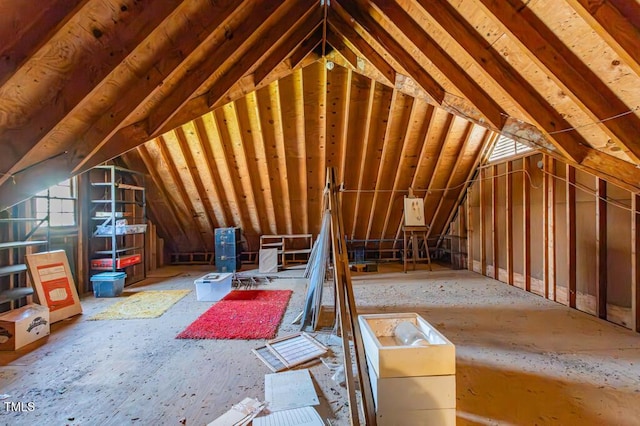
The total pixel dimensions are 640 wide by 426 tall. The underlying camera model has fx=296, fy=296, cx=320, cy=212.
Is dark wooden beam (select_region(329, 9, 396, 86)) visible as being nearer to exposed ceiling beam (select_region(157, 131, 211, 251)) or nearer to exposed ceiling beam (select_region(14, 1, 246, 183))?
exposed ceiling beam (select_region(14, 1, 246, 183))

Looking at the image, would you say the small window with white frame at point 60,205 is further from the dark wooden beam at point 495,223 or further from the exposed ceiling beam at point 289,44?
the dark wooden beam at point 495,223

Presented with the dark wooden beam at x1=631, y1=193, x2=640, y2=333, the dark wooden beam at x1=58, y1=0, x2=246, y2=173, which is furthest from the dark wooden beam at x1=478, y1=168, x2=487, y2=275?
the dark wooden beam at x1=58, y1=0, x2=246, y2=173

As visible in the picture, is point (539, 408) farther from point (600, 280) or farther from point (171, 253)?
point (171, 253)

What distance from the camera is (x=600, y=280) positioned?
3.63m

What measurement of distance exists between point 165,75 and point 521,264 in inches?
228

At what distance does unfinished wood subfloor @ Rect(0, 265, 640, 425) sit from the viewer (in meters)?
2.01

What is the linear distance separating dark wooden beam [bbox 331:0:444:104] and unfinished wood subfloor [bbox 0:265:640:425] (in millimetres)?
2690

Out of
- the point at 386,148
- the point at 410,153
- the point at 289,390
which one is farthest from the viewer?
the point at 410,153

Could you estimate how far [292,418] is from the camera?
1.93 meters

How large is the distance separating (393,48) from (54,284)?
505cm

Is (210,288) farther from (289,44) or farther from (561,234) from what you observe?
(561,234)

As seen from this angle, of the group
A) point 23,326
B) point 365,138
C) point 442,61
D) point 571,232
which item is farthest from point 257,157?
point 571,232

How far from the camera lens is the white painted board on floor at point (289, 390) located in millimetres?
2082

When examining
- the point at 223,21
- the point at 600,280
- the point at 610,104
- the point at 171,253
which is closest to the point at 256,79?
the point at 223,21
